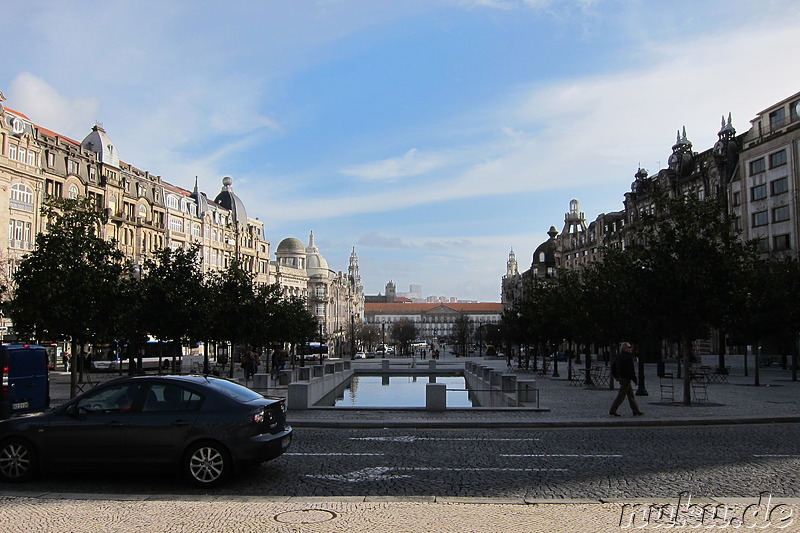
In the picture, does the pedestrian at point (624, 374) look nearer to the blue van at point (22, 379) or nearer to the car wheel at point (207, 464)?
the car wheel at point (207, 464)

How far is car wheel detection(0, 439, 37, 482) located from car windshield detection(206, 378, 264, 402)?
102 inches

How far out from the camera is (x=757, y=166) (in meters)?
58.7

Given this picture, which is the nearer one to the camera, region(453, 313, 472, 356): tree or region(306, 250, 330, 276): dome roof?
region(453, 313, 472, 356): tree

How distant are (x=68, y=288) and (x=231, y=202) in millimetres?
76971

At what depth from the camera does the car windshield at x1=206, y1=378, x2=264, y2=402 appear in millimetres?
10055

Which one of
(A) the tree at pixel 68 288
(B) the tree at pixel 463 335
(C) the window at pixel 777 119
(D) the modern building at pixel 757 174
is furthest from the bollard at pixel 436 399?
(B) the tree at pixel 463 335

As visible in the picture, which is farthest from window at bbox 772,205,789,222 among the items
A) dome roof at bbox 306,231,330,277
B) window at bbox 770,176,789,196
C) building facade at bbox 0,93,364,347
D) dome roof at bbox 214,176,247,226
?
dome roof at bbox 306,231,330,277

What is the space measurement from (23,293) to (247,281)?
60.6 ft

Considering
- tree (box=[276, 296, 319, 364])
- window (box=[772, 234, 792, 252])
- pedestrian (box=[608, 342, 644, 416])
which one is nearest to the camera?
pedestrian (box=[608, 342, 644, 416])

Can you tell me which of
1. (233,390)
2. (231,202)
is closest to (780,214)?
(233,390)

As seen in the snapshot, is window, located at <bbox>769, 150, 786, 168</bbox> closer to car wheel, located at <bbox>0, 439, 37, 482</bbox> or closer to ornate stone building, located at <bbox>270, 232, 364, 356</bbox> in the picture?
car wheel, located at <bbox>0, 439, 37, 482</bbox>

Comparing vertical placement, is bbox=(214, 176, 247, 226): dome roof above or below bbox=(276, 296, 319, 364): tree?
above

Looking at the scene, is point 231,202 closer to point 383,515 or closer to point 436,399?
point 436,399

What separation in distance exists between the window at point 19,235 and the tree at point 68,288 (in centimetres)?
3131
